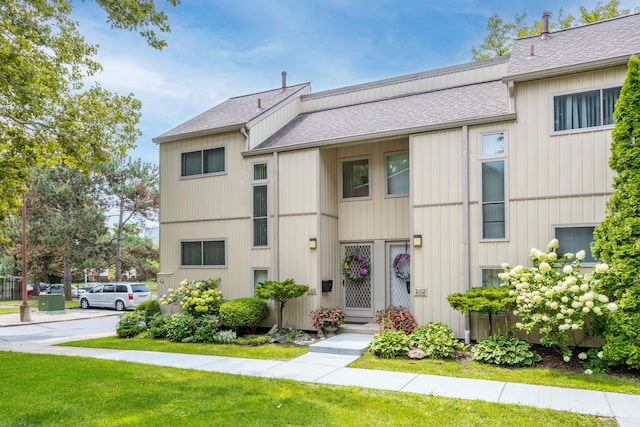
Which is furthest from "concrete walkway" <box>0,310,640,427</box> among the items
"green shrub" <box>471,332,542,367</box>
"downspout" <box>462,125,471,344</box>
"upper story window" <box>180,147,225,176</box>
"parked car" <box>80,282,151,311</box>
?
"parked car" <box>80,282,151,311</box>

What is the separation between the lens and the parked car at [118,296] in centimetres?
2072

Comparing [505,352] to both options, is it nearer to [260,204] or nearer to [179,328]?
[260,204]

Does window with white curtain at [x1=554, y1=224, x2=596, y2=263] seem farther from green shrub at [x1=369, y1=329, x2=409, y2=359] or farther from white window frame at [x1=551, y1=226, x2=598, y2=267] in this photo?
green shrub at [x1=369, y1=329, x2=409, y2=359]

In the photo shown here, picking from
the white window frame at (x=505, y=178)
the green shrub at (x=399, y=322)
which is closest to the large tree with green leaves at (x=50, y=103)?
the green shrub at (x=399, y=322)

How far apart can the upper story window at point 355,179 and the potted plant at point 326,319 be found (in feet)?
10.1

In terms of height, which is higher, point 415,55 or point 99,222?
point 415,55

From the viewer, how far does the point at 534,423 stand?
4.95m

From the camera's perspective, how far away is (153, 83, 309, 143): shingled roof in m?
12.2

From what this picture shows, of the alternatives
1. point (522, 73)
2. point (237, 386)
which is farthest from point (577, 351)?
point (237, 386)

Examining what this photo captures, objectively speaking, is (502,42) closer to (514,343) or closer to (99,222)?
(514,343)

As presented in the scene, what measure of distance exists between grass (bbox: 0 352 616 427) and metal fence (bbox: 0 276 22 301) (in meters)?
26.2

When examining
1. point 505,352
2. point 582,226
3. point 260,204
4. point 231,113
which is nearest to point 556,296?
point 505,352

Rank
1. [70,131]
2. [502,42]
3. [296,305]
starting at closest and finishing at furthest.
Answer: [70,131] < [296,305] < [502,42]

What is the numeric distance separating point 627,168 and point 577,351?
10.7ft
